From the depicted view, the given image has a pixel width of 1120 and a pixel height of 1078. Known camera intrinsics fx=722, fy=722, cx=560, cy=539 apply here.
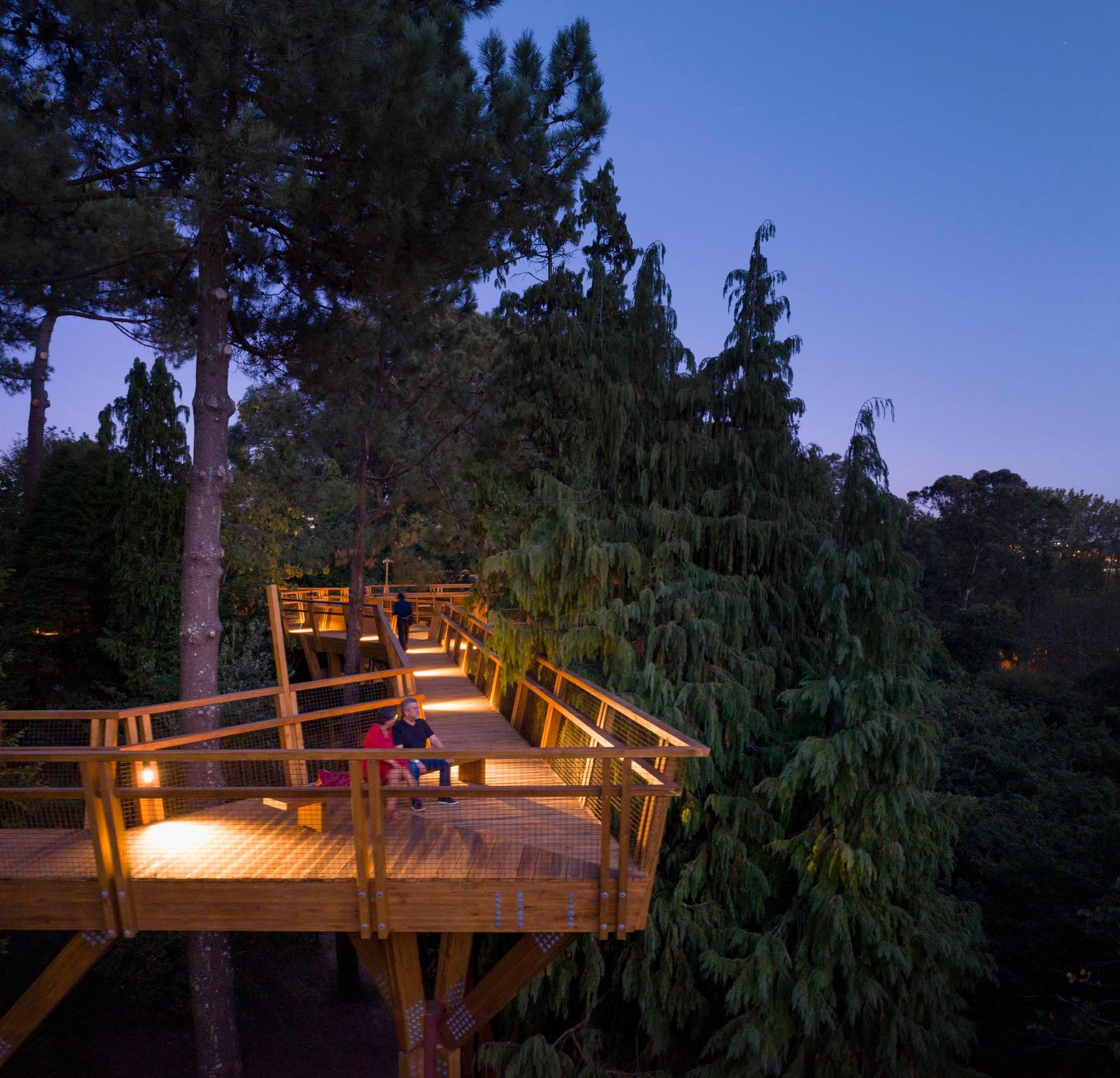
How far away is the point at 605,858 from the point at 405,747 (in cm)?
209

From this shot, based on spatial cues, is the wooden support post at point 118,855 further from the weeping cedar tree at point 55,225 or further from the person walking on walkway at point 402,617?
the person walking on walkway at point 402,617

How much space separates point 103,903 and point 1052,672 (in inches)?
1167

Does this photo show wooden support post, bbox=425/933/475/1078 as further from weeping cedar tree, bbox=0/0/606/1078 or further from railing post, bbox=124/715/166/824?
weeping cedar tree, bbox=0/0/606/1078

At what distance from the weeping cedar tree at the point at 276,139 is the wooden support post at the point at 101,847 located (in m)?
3.64

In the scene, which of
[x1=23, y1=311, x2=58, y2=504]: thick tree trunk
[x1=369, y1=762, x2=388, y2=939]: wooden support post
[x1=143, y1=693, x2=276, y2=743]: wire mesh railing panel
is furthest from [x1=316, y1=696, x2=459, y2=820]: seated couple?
[x1=23, y1=311, x2=58, y2=504]: thick tree trunk

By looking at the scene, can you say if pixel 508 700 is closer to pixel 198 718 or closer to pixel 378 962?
pixel 198 718

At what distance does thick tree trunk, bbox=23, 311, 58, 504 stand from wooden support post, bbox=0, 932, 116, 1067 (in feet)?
63.8

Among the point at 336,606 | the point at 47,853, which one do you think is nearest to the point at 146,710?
the point at 47,853

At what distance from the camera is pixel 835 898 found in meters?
7.91

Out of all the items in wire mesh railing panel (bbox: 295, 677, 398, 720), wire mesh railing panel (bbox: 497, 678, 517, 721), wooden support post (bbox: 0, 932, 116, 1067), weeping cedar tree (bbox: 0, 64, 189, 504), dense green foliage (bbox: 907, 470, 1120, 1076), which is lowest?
dense green foliage (bbox: 907, 470, 1120, 1076)

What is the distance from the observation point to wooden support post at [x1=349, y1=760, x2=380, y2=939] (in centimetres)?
425

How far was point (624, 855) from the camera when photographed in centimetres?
447

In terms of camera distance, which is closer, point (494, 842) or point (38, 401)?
point (494, 842)

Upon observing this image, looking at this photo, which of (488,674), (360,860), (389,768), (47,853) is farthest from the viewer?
(488,674)
